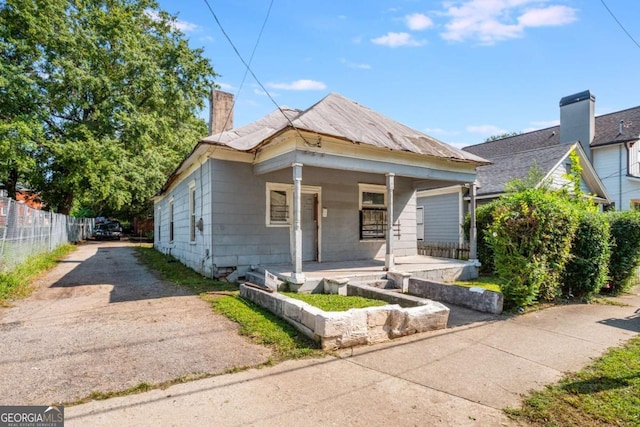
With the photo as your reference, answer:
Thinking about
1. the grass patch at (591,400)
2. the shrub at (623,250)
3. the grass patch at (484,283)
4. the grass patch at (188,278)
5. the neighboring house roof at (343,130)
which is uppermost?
the neighboring house roof at (343,130)

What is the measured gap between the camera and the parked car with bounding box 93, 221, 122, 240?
94.4 feet

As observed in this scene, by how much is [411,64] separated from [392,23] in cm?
181

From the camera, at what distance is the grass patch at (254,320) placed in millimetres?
4246

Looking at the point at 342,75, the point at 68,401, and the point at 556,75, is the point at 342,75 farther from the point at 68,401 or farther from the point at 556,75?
the point at 68,401

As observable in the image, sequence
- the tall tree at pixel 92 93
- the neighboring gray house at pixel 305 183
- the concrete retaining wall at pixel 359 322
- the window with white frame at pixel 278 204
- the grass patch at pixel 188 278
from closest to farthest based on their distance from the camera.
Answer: the concrete retaining wall at pixel 359 322 → the neighboring gray house at pixel 305 183 → the grass patch at pixel 188 278 → the window with white frame at pixel 278 204 → the tall tree at pixel 92 93

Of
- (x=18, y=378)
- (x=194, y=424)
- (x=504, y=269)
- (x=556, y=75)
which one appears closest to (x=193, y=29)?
(x=18, y=378)

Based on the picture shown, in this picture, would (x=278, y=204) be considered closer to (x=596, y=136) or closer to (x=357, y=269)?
(x=357, y=269)

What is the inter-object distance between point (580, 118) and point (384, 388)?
2193cm

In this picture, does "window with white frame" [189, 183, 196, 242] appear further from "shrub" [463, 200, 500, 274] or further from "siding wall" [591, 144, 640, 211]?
"siding wall" [591, 144, 640, 211]

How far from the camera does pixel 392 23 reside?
7.84 meters

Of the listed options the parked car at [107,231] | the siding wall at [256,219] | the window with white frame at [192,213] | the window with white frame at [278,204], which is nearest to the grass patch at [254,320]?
the siding wall at [256,219]

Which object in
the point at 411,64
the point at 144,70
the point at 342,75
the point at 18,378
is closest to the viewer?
the point at 18,378

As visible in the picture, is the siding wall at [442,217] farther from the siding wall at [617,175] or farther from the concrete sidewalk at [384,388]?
the siding wall at [617,175]

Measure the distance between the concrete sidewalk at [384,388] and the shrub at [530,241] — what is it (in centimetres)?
139
